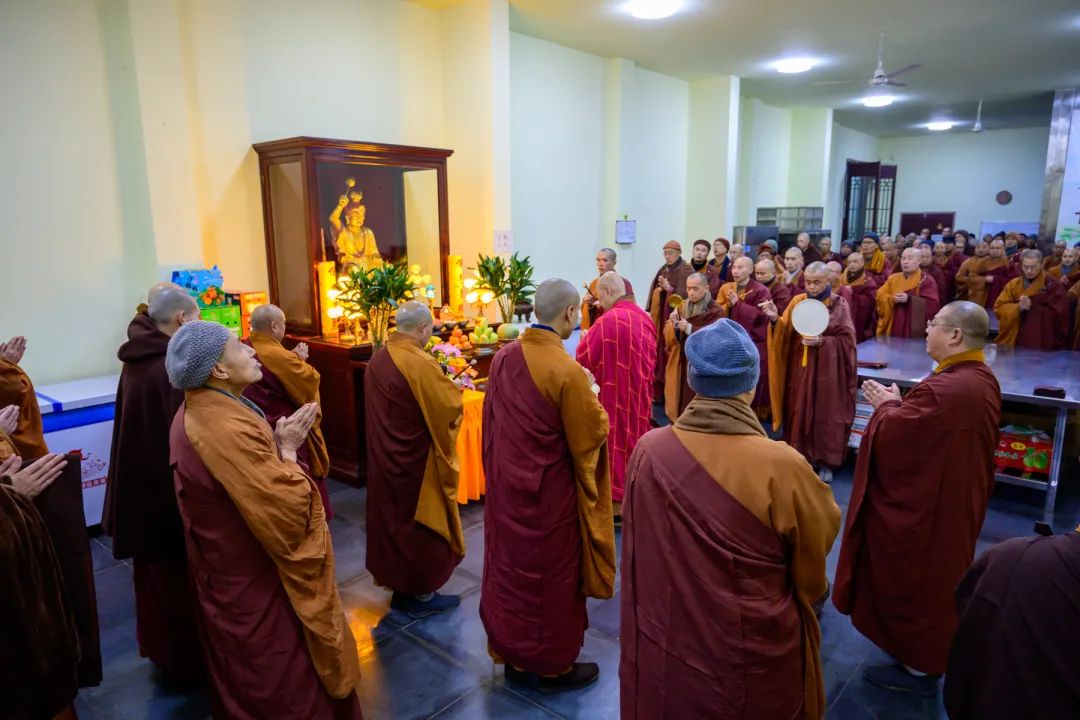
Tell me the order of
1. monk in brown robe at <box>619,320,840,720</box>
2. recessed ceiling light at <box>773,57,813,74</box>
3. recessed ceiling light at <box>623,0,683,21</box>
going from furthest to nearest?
recessed ceiling light at <box>773,57,813,74</box>, recessed ceiling light at <box>623,0,683,21</box>, monk in brown robe at <box>619,320,840,720</box>

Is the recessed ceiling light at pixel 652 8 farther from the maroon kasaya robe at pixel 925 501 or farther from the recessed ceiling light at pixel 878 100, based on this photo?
the recessed ceiling light at pixel 878 100

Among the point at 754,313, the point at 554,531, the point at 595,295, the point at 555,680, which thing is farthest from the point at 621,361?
the point at 754,313

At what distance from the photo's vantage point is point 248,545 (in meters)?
2.26

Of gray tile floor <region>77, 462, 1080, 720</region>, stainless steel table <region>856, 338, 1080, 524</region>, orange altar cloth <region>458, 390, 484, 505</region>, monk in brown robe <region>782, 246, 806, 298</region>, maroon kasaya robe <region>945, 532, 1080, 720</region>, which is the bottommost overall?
gray tile floor <region>77, 462, 1080, 720</region>

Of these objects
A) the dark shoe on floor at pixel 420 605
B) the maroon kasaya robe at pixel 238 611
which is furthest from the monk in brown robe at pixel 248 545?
the dark shoe on floor at pixel 420 605

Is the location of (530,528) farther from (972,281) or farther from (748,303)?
(972,281)

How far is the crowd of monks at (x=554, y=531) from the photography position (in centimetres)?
181

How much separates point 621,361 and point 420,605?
1966 millimetres

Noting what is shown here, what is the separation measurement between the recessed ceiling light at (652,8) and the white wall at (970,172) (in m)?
16.1

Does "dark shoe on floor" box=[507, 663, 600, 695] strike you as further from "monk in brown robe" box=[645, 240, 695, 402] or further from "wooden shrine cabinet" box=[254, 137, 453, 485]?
"monk in brown robe" box=[645, 240, 695, 402]

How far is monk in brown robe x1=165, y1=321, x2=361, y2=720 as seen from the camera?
2.18 m

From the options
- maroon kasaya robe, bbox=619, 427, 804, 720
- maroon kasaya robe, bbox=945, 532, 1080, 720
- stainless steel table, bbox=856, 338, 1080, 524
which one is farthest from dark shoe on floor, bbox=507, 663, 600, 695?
stainless steel table, bbox=856, 338, 1080, 524

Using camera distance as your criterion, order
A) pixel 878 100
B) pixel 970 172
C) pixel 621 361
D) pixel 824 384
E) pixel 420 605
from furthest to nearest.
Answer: pixel 970 172, pixel 878 100, pixel 824 384, pixel 621 361, pixel 420 605

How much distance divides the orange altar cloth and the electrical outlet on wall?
9.42 feet
